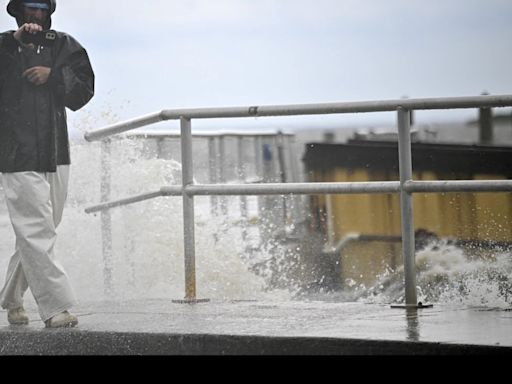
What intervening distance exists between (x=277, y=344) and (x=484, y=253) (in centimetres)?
257

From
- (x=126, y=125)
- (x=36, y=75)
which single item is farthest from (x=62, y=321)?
(x=126, y=125)

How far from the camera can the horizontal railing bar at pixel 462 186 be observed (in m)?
5.35

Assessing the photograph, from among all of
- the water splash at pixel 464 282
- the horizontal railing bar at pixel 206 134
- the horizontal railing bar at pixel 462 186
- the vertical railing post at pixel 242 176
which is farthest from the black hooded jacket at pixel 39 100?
the vertical railing post at pixel 242 176

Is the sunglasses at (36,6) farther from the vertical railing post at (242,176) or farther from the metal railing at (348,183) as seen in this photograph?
the vertical railing post at (242,176)

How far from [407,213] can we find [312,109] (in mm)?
778

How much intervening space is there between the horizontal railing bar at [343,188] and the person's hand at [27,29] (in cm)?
134

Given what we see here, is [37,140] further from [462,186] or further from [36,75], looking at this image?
[462,186]

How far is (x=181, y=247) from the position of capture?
8.03m

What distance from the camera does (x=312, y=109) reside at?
610 centimetres

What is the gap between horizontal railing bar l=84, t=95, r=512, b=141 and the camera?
5.54 meters

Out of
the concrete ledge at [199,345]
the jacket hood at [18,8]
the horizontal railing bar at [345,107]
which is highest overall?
the jacket hood at [18,8]

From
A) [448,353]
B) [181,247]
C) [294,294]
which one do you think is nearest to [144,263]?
[181,247]

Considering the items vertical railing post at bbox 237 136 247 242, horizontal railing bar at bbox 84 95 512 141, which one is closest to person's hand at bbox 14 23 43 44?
horizontal railing bar at bbox 84 95 512 141
